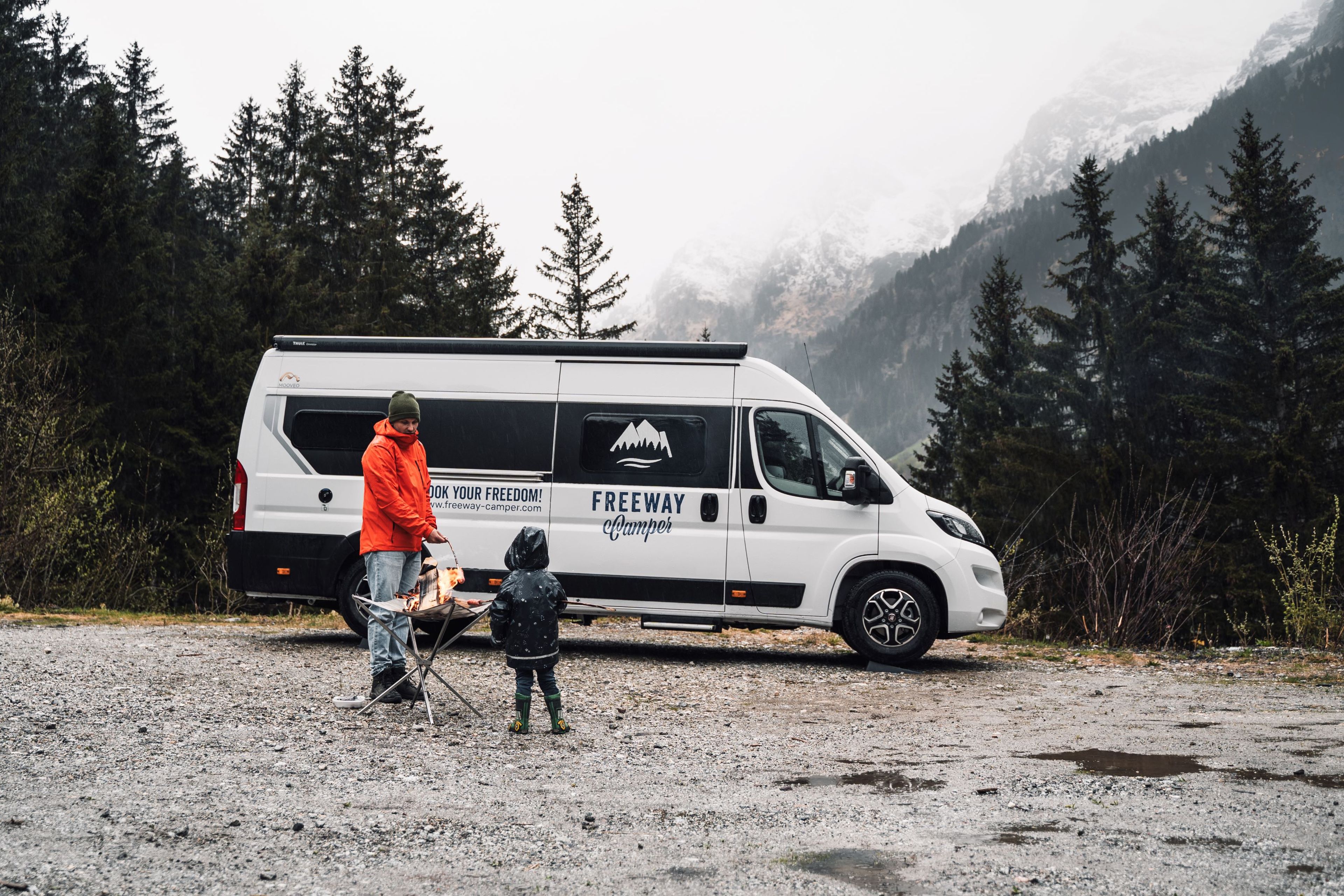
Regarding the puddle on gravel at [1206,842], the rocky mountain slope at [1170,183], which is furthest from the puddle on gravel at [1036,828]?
the rocky mountain slope at [1170,183]

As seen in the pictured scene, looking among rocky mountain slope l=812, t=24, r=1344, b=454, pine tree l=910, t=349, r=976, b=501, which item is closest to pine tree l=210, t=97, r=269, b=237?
pine tree l=910, t=349, r=976, b=501

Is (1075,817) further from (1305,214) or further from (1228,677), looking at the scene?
(1305,214)

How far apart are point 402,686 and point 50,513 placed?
899 centimetres

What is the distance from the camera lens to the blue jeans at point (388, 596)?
6.64m

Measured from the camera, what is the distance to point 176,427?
29.0 metres

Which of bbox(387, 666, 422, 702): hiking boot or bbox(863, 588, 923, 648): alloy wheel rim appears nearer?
bbox(387, 666, 422, 702): hiking boot

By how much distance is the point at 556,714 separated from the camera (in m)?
6.05

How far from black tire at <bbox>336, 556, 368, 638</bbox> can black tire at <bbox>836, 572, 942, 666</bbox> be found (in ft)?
13.5

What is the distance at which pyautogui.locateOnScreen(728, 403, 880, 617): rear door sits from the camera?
8945 mm

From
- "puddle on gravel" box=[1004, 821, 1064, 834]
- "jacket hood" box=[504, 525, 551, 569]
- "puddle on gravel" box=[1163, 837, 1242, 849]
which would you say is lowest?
"puddle on gravel" box=[1004, 821, 1064, 834]

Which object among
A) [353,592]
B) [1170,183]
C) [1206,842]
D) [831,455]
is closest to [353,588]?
[353,592]

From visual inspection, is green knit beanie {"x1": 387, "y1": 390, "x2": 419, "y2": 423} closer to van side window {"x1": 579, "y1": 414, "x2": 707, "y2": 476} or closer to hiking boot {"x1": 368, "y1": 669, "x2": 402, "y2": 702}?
hiking boot {"x1": 368, "y1": 669, "x2": 402, "y2": 702}

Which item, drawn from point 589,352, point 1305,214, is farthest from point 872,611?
point 1305,214

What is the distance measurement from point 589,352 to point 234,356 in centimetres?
2304
